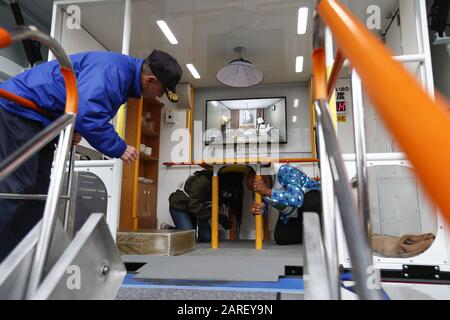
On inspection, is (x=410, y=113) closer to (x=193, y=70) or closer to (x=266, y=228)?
(x=266, y=228)

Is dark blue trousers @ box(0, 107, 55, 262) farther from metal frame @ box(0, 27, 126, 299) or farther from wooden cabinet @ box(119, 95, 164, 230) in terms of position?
wooden cabinet @ box(119, 95, 164, 230)

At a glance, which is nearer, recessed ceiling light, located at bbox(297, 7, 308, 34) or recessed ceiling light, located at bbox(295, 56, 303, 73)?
recessed ceiling light, located at bbox(297, 7, 308, 34)

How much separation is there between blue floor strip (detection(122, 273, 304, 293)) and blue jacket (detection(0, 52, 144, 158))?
22.9 inches

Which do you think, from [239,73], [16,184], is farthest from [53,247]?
[239,73]

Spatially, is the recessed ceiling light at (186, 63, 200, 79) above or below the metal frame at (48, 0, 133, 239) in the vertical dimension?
above

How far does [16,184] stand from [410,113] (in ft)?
4.19

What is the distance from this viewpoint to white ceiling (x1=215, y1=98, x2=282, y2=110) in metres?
4.66

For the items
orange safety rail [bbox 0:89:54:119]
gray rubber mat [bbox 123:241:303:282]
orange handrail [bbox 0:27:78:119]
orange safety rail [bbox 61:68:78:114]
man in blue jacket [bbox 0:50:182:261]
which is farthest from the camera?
→ gray rubber mat [bbox 123:241:303:282]

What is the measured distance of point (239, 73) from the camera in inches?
126

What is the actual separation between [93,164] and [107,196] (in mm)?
244

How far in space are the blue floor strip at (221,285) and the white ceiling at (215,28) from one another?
2333 mm

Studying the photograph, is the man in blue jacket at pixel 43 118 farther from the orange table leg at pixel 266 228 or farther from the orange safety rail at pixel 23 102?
the orange table leg at pixel 266 228

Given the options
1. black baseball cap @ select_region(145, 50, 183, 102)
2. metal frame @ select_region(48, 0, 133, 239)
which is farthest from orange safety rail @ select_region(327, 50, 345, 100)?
metal frame @ select_region(48, 0, 133, 239)

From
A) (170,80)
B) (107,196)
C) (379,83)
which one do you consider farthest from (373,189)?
(379,83)
